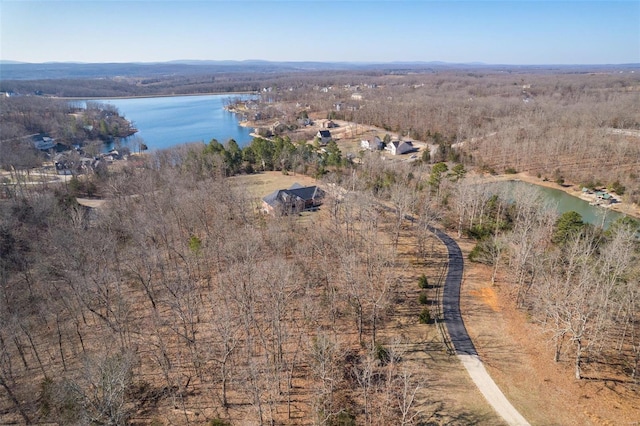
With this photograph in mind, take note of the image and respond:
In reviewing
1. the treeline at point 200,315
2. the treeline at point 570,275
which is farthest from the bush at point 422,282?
the treeline at point 570,275

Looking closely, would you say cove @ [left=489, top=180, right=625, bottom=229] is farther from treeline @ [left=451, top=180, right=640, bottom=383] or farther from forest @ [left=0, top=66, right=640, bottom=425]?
treeline @ [left=451, top=180, right=640, bottom=383]

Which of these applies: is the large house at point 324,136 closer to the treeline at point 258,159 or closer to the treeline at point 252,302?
the treeline at point 258,159

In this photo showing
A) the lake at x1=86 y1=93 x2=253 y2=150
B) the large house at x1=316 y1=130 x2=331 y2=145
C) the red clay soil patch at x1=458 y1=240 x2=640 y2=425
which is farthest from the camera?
the lake at x1=86 y1=93 x2=253 y2=150

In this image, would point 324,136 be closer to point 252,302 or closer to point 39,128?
point 252,302

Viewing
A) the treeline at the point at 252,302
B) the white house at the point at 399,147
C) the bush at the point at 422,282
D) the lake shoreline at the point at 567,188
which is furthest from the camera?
the white house at the point at 399,147

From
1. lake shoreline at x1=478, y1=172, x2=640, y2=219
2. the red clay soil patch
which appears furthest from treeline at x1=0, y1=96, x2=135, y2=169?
lake shoreline at x1=478, y1=172, x2=640, y2=219

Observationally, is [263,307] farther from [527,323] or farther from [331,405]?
[527,323]
